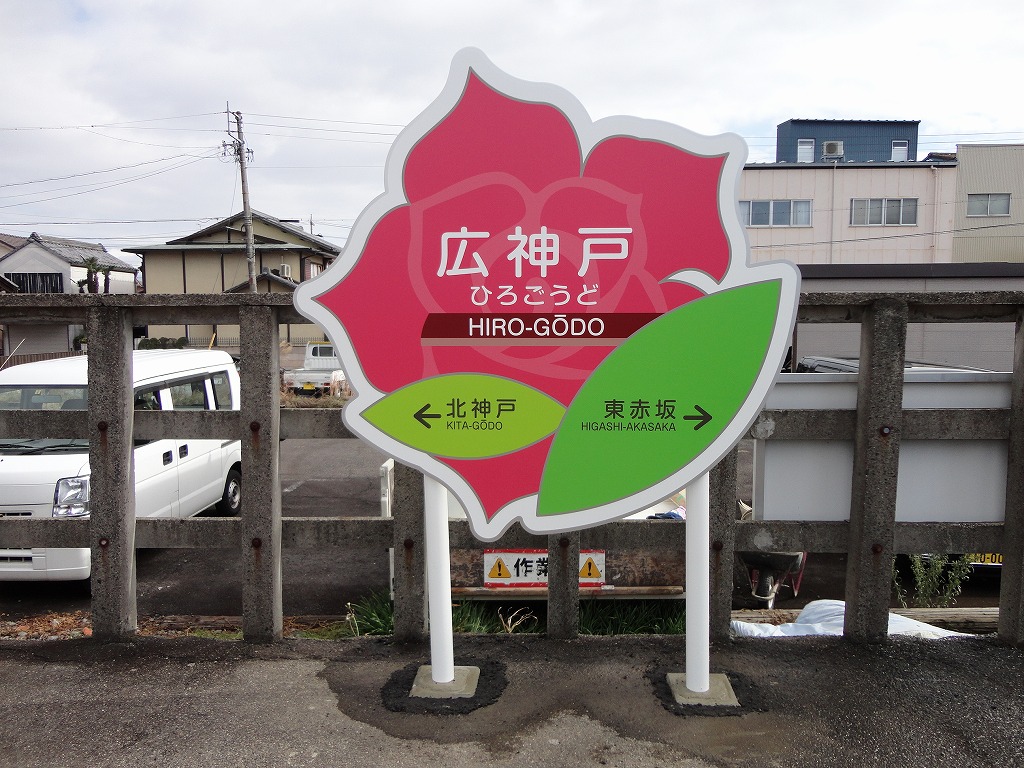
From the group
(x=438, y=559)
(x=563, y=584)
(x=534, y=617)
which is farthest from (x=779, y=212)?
(x=438, y=559)

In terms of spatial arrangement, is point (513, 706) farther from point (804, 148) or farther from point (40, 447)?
point (804, 148)

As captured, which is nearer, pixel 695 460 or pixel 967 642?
pixel 695 460

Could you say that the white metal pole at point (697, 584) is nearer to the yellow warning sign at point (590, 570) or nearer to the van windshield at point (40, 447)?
the yellow warning sign at point (590, 570)

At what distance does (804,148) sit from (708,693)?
35.6 metres

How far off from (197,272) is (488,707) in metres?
35.6

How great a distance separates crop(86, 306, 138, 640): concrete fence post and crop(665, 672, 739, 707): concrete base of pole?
256 centimetres

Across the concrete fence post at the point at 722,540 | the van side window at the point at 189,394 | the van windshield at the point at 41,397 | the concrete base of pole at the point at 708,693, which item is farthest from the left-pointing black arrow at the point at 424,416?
the van side window at the point at 189,394

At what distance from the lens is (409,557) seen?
3.53 m

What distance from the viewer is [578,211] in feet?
9.79

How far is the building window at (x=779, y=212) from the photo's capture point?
28203 millimetres

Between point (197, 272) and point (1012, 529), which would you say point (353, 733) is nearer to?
point (1012, 529)

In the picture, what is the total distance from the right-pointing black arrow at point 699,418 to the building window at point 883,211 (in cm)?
2874

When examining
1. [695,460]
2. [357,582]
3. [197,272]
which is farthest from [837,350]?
[197,272]

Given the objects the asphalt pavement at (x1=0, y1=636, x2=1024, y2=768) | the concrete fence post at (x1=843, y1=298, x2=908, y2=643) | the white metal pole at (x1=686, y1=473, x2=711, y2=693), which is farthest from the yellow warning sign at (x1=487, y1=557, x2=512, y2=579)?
the concrete fence post at (x1=843, y1=298, x2=908, y2=643)
